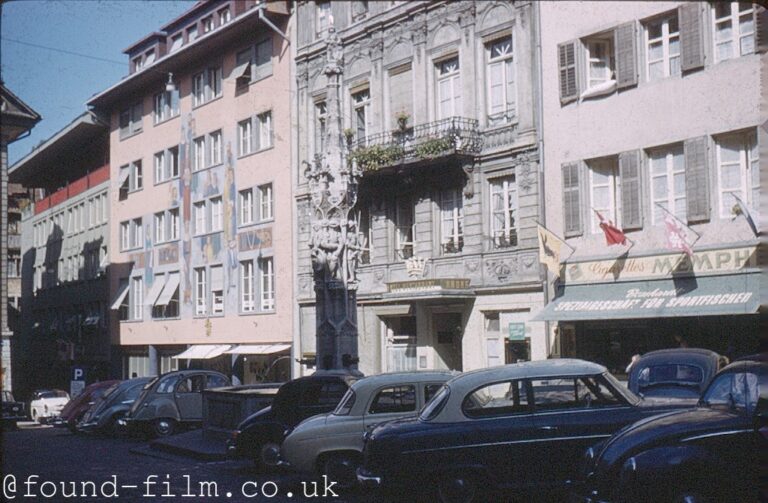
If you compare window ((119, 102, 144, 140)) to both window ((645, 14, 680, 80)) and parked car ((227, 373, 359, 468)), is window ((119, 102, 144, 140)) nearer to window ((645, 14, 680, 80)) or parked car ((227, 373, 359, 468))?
window ((645, 14, 680, 80))

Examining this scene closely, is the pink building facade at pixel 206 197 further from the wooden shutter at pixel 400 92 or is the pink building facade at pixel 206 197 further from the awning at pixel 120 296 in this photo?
the wooden shutter at pixel 400 92

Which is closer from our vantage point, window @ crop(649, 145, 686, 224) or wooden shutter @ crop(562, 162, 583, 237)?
window @ crop(649, 145, 686, 224)

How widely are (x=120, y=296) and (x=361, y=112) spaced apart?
1413 cm

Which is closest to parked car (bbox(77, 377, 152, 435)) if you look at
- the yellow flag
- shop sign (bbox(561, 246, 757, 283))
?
the yellow flag

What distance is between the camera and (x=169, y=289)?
3847 centimetres

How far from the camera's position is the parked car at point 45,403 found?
34.9 metres

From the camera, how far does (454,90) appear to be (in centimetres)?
2783

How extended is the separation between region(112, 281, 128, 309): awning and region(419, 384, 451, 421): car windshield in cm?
2888

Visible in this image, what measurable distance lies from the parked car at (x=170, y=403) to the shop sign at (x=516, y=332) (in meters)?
7.15

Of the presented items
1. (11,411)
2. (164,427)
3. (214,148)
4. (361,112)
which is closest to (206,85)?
(214,148)

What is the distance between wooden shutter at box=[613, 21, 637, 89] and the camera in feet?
71.6

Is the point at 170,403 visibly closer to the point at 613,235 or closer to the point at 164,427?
the point at 164,427

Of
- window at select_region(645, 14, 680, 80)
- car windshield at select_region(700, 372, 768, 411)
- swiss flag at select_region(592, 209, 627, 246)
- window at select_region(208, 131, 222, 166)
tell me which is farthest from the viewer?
window at select_region(208, 131, 222, 166)

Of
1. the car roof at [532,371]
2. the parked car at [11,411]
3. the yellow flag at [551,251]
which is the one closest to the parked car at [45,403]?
the parked car at [11,411]
